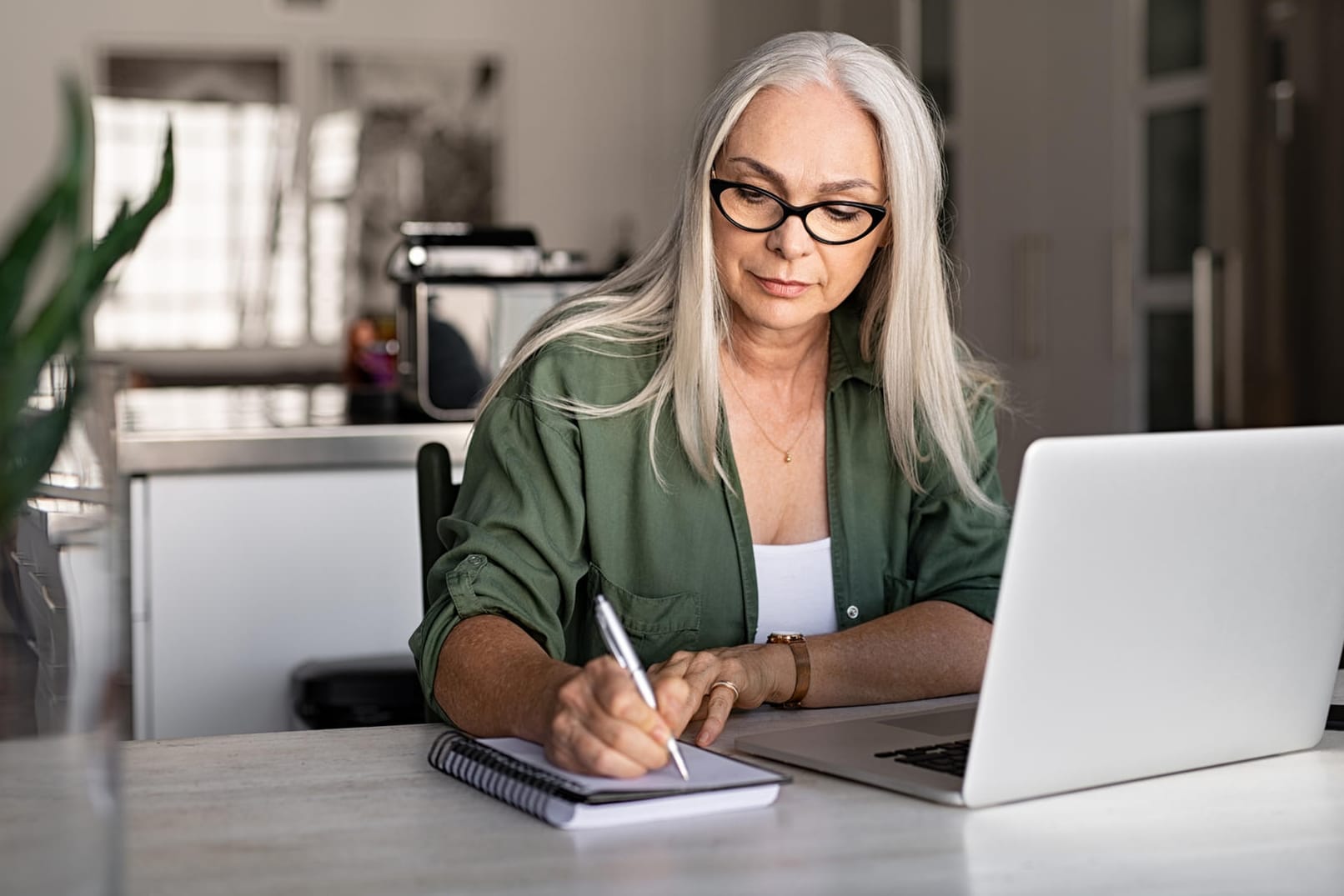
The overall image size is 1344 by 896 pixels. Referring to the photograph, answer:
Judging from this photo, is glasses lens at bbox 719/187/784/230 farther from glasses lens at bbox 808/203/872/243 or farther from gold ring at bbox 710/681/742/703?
gold ring at bbox 710/681/742/703

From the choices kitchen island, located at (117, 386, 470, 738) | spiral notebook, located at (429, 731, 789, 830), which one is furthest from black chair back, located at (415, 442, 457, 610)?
kitchen island, located at (117, 386, 470, 738)

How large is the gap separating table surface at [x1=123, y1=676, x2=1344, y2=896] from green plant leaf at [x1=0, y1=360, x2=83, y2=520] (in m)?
0.30

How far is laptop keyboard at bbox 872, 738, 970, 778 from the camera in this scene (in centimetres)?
103

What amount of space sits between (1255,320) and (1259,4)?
2.11ft

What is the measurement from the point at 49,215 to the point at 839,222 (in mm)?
996

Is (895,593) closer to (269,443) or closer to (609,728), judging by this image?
(609,728)

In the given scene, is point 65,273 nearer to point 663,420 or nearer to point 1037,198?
point 663,420

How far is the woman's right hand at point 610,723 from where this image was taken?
978mm

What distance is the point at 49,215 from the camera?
23.1 inches

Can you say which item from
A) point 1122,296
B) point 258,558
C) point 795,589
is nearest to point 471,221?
point 1122,296

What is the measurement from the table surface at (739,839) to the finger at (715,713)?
0.11 meters

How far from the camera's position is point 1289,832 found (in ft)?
3.09

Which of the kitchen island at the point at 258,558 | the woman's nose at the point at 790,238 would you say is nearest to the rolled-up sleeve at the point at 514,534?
the woman's nose at the point at 790,238

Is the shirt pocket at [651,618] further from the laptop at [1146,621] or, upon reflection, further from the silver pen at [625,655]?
the silver pen at [625,655]
